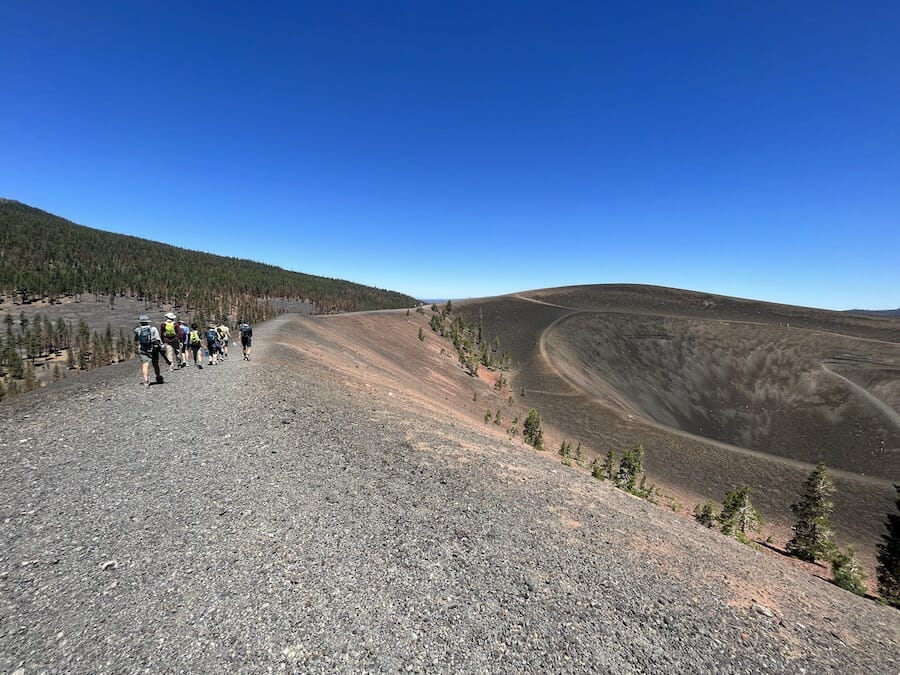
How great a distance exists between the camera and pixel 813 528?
1964 cm

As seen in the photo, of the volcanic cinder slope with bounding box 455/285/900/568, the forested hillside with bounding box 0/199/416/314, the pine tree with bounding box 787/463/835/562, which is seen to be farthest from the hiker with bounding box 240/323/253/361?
the forested hillside with bounding box 0/199/416/314

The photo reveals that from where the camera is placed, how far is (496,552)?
5965mm

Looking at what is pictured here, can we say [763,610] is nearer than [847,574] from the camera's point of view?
Yes

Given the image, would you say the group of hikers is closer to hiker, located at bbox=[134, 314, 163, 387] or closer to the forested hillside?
hiker, located at bbox=[134, 314, 163, 387]

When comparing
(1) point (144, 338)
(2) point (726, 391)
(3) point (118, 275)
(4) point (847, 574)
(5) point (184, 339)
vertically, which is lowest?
(2) point (726, 391)

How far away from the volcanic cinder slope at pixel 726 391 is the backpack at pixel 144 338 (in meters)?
32.1

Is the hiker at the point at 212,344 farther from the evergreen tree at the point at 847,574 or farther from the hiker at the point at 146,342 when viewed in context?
the evergreen tree at the point at 847,574

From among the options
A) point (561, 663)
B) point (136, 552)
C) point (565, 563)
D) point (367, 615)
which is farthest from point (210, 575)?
point (565, 563)

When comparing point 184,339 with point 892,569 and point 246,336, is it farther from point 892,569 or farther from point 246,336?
point 892,569

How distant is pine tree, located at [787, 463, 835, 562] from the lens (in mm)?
19438

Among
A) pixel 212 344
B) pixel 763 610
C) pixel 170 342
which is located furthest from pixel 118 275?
pixel 763 610

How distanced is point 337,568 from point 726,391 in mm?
76042

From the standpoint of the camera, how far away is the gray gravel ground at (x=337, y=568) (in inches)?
147

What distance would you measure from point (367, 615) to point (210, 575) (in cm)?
203
